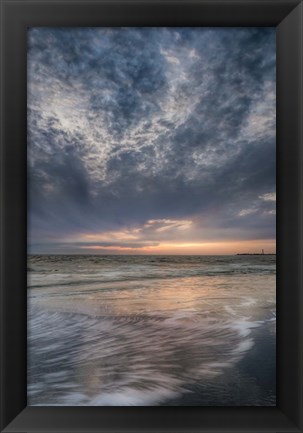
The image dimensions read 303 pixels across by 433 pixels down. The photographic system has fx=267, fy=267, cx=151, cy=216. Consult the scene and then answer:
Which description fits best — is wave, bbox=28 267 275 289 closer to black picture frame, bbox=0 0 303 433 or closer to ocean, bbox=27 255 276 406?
ocean, bbox=27 255 276 406

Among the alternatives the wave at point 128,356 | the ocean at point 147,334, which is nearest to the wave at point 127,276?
the ocean at point 147,334

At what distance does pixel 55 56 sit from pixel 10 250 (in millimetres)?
706

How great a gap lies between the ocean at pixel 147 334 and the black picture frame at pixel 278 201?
8 centimetres

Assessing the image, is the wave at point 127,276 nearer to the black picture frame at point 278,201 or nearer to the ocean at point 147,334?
the ocean at point 147,334

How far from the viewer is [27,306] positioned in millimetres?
860

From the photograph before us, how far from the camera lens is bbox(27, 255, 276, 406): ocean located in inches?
36.1

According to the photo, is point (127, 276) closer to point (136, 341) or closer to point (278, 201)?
point (136, 341)

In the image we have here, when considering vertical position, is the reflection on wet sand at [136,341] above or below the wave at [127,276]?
below

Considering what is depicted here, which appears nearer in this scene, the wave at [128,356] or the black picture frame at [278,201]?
the black picture frame at [278,201]

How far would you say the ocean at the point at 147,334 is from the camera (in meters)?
0.92

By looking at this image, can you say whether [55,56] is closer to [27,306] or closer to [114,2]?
[114,2]

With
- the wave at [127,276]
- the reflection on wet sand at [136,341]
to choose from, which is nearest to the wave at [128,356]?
Answer: the reflection on wet sand at [136,341]

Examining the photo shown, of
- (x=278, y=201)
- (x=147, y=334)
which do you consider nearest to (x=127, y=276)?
(x=147, y=334)

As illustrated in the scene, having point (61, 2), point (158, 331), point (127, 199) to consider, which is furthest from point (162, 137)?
point (158, 331)
